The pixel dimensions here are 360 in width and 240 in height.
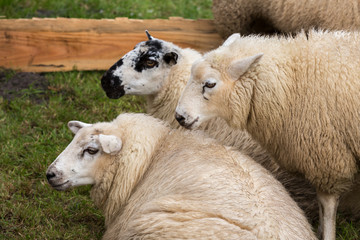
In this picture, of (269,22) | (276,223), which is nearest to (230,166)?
(276,223)

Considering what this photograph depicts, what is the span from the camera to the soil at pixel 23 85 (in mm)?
6617

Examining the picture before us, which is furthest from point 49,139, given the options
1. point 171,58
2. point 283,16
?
point 283,16

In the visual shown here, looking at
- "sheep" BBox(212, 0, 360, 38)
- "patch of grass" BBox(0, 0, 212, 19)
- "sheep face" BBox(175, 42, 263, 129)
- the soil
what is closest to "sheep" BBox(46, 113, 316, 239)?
"sheep face" BBox(175, 42, 263, 129)

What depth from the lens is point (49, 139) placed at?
19.2 ft

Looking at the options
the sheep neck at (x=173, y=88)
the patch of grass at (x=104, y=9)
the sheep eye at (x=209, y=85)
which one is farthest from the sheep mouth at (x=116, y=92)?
the patch of grass at (x=104, y=9)

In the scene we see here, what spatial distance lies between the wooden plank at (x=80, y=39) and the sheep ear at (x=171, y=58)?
190cm

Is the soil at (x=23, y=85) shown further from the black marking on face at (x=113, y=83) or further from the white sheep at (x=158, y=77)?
the white sheep at (x=158, y=77)

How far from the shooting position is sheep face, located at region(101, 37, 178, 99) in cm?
509

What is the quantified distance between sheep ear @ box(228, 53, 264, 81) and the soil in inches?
124

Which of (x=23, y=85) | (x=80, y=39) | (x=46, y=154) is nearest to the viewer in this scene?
(x=46, y=154)

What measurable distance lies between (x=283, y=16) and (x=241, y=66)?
1.81m

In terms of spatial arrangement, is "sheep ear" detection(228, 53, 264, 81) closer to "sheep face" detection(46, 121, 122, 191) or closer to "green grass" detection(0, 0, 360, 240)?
"sheep face" detection(46, 121, 122, 191)

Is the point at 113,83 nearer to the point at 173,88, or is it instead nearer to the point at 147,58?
the point at 147,58

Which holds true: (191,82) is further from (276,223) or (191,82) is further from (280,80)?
(276,223)
